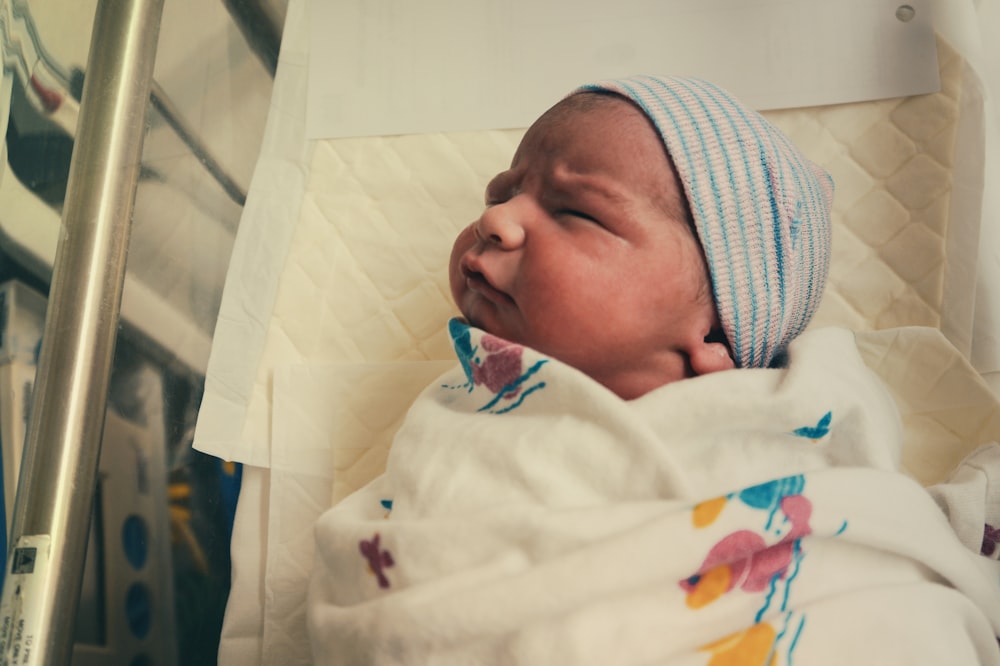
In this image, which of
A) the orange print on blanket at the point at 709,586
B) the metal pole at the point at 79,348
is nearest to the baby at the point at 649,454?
the orange print on blanket at the point at 709,586

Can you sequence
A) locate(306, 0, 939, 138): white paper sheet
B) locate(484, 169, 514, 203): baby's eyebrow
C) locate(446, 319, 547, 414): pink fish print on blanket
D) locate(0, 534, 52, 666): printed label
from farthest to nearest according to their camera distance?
locate(306, 0, 939, 138): white paper sheet, locate(484, 169, 514, 203): baby's eyebrow, locate(446, 319, 547, 414): pink fish print on blanket, locate(0, 534, 52, 666): printed label

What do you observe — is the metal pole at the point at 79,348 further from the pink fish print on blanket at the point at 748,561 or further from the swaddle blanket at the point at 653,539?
the pink fish print on blanket at the point at 748,561

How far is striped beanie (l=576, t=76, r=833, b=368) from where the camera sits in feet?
2.24

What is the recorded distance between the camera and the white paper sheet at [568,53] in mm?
961

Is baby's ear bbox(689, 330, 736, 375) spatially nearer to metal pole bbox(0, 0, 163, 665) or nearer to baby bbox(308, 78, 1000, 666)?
baby bbox(308, 78, 1000, 666)

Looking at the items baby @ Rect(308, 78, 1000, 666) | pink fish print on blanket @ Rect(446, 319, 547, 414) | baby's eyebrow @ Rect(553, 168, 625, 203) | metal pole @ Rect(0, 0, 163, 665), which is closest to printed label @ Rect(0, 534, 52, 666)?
metal pole @ Rect(0, 0, 163, 665)

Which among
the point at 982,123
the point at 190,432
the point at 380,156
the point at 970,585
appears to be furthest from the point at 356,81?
the point at 970,585

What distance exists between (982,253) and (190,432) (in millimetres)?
884

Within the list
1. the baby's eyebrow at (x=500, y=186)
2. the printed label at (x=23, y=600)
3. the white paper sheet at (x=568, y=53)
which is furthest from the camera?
the white paper sheet at (x=568, y=53)

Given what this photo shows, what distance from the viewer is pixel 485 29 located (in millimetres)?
1023

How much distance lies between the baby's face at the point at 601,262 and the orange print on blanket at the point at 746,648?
0.73 ft

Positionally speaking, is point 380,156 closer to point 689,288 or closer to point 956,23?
point 689,288

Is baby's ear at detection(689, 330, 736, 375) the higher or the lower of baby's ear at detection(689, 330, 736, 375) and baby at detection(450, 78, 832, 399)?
the lower

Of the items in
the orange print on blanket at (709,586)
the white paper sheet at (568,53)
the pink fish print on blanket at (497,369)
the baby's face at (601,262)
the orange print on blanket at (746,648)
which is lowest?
the orange print on blanket at (746,648)
